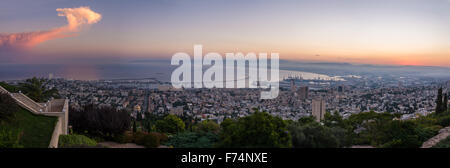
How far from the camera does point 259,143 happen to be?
5695mm

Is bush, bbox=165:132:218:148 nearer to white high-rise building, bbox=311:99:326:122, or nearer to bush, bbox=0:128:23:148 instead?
bush, bbox=0:128:23:148

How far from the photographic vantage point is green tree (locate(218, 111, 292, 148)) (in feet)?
18.6

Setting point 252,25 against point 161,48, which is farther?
point 161,48

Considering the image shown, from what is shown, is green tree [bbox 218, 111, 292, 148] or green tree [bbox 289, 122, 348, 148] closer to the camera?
green tree [bbox 218, 111, 292, 148]

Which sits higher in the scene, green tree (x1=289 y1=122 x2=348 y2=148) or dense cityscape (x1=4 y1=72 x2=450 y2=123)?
green tree (x1=289 y1=122 x2=348 y2=148)

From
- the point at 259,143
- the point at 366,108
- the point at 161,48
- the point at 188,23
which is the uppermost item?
the point at 188,23

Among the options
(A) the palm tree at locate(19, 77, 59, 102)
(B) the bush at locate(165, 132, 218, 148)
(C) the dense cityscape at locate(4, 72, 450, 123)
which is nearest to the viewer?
(B) the bush at locate(165, 132, 218, 148)

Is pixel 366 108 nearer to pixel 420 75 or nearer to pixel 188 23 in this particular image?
pixel 420 75

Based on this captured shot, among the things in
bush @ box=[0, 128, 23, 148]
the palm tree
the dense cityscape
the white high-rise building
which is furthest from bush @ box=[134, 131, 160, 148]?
the white high-rise building

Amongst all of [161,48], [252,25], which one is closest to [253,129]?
[252,25]

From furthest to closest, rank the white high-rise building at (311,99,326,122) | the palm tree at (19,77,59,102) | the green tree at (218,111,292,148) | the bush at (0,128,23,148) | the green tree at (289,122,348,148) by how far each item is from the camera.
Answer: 1. the white high-rise building at (311,99,326,122)
2. the palm tree at (19,77,59,102)
3. the green tree at (289,122,348,148)
4. the green tree at (218,111,292,148)
5. the bush at (0,128,23,148)

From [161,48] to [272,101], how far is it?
14.4 meters

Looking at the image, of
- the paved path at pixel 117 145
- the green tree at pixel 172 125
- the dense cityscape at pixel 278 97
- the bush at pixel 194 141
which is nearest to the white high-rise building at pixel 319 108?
the dense cityscape at pixel 278 97
